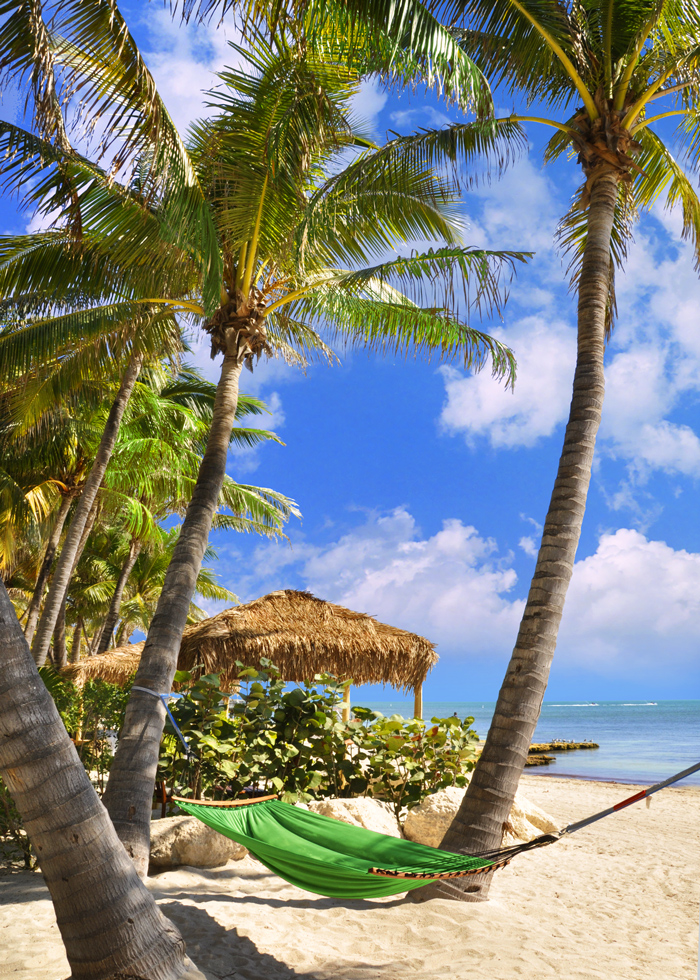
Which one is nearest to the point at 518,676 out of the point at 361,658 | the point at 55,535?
the point at 361,658

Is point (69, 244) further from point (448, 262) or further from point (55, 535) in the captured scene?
point (55, 535)

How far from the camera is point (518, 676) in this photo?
3.60 meters

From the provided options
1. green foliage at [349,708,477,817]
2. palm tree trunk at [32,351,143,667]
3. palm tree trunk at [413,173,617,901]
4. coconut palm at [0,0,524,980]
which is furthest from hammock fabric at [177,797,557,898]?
palm tree trunk at [32,351,143,667]

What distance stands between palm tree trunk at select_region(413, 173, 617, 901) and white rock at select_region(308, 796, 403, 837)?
3.97ft

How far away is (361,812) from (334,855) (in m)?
2.04

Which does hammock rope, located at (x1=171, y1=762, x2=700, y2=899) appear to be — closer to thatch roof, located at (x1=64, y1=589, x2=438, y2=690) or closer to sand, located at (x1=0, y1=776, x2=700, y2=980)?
sand, located at (x1=0, y1=776, x2=700, y2=980)

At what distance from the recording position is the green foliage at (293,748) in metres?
4.67

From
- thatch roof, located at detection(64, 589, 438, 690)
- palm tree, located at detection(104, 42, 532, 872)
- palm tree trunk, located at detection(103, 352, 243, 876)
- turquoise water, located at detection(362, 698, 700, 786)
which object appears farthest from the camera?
turquoise water, located at detection(362, 698, 700, 786)

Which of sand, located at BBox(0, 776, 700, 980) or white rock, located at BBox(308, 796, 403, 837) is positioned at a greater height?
white rock, located at BBox(308, 796, 403, 837)

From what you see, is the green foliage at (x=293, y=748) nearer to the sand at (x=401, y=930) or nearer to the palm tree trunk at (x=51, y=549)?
the sand at (x=401, y=930)

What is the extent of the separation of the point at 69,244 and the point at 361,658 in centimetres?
520

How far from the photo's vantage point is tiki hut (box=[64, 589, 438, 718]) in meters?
7.71

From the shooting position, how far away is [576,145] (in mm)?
4820

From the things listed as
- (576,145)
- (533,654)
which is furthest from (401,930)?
(576,145)
